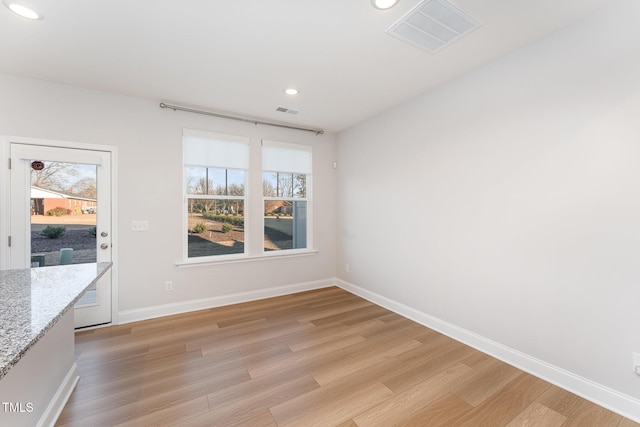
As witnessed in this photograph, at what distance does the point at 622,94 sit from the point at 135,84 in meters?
4.29

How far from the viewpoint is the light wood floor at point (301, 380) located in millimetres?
1790

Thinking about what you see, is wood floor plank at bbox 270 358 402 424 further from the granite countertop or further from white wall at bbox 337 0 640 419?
the granite countertop

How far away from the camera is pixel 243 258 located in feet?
13.0

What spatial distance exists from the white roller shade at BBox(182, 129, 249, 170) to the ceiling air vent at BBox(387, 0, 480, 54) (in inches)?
101

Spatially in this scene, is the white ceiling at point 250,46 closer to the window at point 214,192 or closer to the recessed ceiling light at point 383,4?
the recessed ceiling light at point 383,4

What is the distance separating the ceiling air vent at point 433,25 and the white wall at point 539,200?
27.1 inches

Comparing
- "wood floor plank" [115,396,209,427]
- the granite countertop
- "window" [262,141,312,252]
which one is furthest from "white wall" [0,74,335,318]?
"wood floor plank" [115,396,209,427]

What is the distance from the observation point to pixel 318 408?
1.87 m

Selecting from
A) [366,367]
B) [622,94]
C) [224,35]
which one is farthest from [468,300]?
[224,35]

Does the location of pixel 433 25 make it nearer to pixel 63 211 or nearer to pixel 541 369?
pixel 541 369

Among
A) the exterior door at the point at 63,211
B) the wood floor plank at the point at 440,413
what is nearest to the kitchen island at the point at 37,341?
the exterior door at the point at 63,211

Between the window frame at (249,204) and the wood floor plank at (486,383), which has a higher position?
the window frame at (249,204)

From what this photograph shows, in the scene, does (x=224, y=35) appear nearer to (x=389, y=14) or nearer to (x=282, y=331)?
(x=389, y=14)

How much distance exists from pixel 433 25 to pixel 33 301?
300 cm
